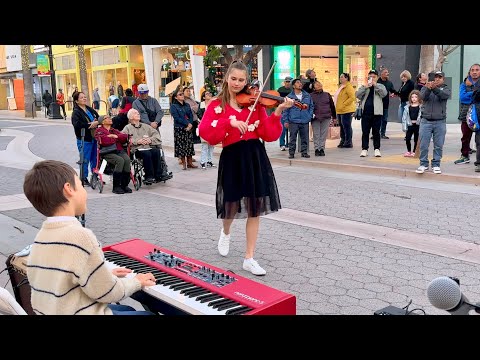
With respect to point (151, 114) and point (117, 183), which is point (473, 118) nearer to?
point (151, 114)

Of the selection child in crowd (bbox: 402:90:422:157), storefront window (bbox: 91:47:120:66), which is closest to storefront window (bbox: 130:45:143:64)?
storefront window (bbox: 91:47:120:66)

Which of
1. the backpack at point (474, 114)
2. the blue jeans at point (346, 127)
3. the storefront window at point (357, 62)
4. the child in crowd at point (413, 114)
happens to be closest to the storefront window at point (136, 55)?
the storefront window at point (357, 62)

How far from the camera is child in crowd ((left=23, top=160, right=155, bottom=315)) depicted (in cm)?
227

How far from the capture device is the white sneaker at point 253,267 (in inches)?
196

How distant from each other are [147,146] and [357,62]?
14.2m

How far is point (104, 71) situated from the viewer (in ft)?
108

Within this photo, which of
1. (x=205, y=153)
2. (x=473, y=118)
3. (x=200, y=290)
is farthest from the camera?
(x=205, y=153)

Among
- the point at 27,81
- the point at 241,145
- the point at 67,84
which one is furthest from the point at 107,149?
the point at 67,84

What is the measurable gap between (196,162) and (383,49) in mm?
9801

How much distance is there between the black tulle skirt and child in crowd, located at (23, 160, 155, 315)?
2.47 m

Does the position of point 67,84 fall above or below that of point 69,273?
above

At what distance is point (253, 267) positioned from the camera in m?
4.99

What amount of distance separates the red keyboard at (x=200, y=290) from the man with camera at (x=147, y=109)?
283 inches

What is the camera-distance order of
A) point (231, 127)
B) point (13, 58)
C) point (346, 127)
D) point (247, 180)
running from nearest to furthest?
point (231, 127) → point (247, 180) → point (346, 127) → point (13, 58)
